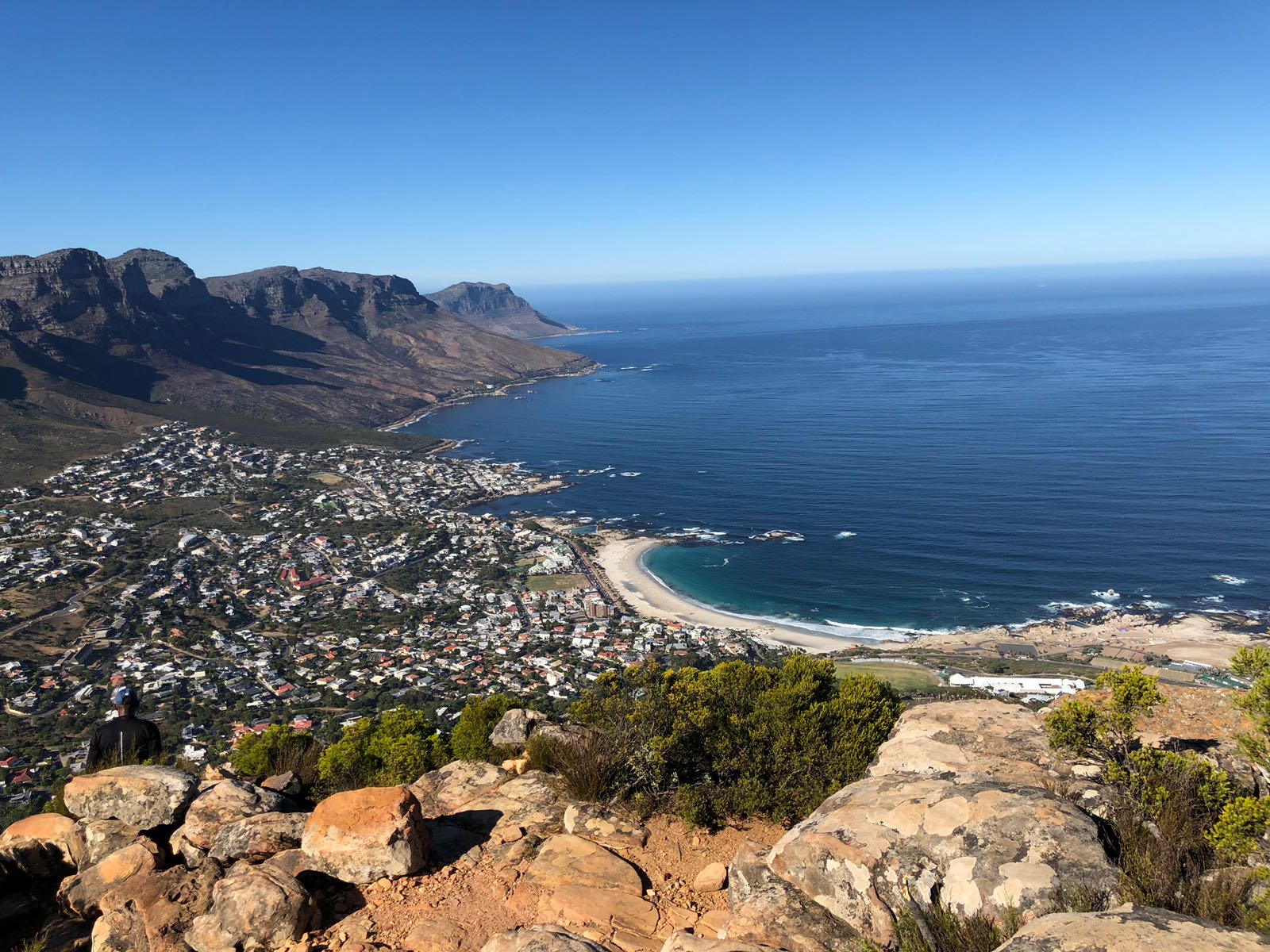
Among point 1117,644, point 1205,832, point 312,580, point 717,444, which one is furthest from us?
point 717,444

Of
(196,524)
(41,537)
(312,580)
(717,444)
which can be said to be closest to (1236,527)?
(717,444)

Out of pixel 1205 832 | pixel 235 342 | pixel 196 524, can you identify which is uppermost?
pixel 235 342

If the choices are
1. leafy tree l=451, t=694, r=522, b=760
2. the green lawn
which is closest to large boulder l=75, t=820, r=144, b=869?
leafy tree l=451, t=694, r=522, b=760

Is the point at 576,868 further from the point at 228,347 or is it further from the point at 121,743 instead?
the point at 228,347

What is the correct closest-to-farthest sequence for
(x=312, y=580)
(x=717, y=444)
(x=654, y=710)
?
(x=654, y=710) → (x=312, y=580) → (x=717, y=444)

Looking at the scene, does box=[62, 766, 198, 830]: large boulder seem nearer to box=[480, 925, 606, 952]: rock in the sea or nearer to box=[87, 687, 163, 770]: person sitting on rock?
box=[87, 687, 163, 770]: person sitting on rock

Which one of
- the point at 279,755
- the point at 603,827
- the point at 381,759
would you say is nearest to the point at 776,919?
the point at 603,827

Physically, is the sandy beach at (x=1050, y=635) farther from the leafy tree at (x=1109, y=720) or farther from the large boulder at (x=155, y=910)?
the large boulder at (x=155, y=910)

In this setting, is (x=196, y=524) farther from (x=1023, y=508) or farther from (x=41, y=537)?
(x=1023, y=508)

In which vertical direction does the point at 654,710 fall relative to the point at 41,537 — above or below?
above
